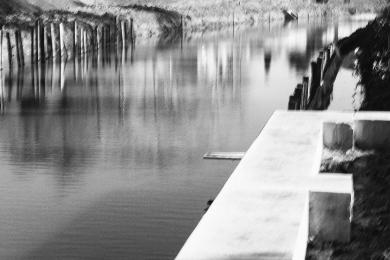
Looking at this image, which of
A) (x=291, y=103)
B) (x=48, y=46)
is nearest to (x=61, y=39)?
(x=48, y=46)

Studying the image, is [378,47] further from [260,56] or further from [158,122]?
[260,56]

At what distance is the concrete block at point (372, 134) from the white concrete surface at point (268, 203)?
0.65 m

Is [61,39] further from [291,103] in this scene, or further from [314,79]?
[291,103]

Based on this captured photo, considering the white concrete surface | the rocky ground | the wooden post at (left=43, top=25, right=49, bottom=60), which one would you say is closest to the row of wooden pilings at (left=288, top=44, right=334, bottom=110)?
the rocky ground

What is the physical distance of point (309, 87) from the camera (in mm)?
15469

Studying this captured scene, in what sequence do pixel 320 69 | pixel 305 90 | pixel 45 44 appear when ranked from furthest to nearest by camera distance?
pixel 45 44 < pixel 320 69 < pixel 305 90

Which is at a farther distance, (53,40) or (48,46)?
(53,40)

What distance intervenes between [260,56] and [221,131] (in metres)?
18.4

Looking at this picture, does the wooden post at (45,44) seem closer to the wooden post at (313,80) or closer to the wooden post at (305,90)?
the wooden post at (313,80)

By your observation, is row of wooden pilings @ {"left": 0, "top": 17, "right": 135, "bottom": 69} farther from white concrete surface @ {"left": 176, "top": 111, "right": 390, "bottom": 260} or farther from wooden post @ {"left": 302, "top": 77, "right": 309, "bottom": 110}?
white concrete surface @ {"left": 176, "top": 111, "right": 390, "bottom": 260}

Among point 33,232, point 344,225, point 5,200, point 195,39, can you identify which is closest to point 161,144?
point 5,200

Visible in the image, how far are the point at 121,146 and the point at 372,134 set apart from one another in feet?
19.2

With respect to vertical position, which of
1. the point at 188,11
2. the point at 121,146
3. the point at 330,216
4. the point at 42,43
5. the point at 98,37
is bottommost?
the point at 121,146

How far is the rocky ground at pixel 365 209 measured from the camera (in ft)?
19.2
